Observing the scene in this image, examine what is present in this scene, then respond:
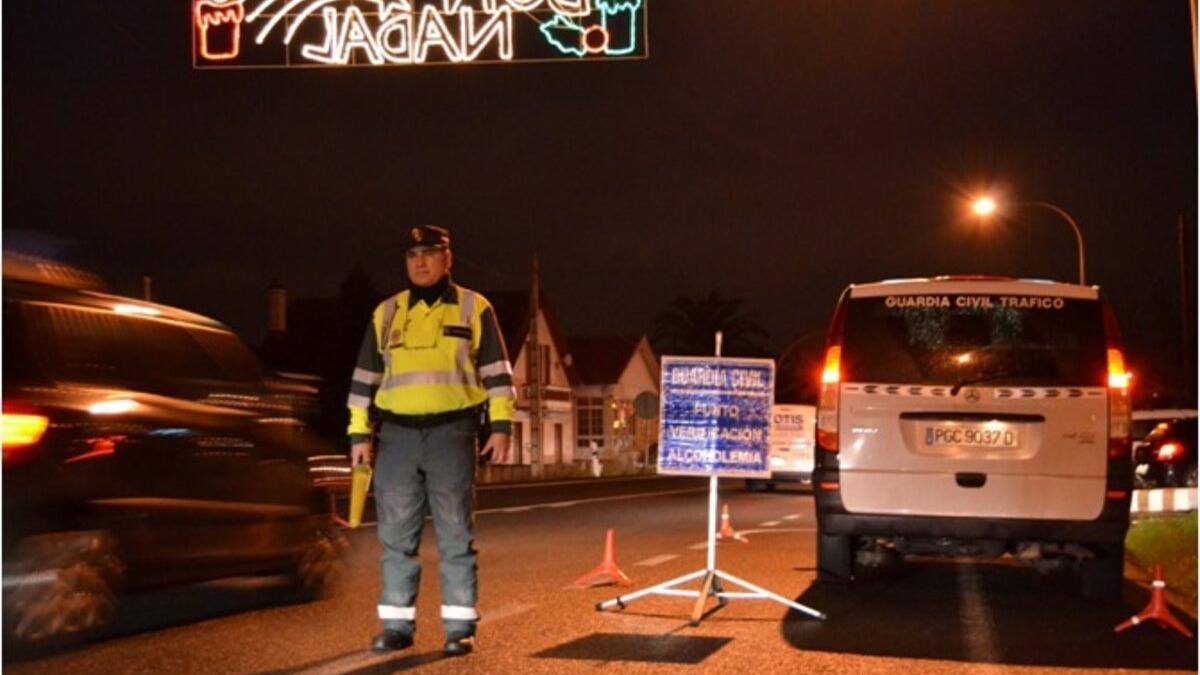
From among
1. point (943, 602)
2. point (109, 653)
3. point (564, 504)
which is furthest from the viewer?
point (564, 504)

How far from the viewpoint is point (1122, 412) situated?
10.1 m

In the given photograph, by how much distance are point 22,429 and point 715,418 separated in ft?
14.6

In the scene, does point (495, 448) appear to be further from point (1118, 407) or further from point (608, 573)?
point (1118, 407)

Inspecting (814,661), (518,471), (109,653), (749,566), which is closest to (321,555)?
(109,653)

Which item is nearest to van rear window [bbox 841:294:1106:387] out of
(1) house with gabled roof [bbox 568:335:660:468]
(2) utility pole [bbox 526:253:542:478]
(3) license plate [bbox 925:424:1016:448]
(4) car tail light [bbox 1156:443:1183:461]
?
(3) license plate [bbox 925:424:1016:448]

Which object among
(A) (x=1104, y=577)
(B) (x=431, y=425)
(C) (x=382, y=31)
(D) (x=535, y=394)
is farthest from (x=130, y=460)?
(D) (x=535, y=394)

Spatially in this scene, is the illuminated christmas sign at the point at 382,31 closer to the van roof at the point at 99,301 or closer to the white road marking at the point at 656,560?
the white road marking at the point at 656,560

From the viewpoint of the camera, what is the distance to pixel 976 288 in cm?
1059

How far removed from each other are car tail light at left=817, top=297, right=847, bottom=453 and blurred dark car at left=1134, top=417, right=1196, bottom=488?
1413cm

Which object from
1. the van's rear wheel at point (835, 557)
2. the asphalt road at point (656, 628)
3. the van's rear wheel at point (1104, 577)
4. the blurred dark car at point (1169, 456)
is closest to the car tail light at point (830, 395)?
the van's rear wheel at point (835, 557)

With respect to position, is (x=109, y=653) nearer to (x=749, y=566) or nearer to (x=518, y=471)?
(x=749, y=566)

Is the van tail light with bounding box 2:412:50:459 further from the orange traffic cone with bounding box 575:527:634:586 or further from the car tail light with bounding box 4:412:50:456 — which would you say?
the orange traffic cone with bounding box 575:527:634:586

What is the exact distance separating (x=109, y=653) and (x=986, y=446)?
5155 mm

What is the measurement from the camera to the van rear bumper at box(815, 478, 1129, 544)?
1003 centimetres
